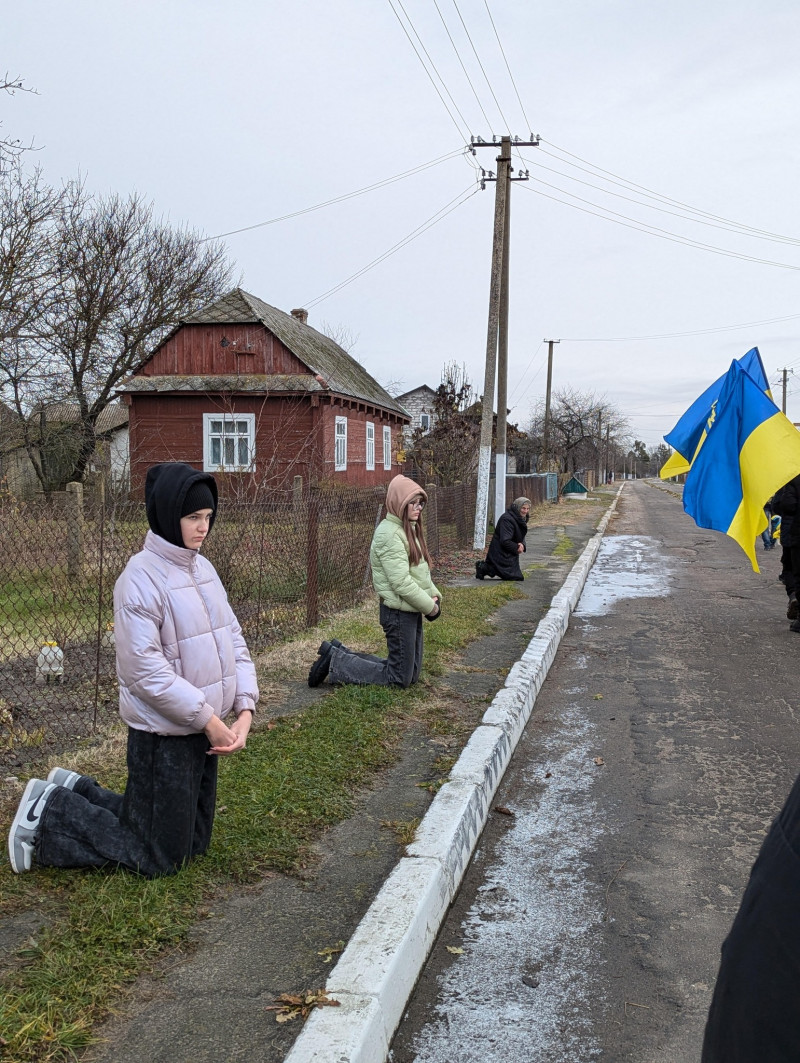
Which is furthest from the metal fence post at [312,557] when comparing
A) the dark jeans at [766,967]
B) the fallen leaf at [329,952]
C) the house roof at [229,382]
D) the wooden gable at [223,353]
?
the wooden gable at [223,353]

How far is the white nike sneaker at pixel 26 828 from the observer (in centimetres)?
364

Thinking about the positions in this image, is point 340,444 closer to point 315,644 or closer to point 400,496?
point 315,644

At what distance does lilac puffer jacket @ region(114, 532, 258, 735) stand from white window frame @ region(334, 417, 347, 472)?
22.0 meters

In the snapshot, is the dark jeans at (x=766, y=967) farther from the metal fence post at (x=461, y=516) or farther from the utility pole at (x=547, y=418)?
the utility pole at (x=547, y=418)

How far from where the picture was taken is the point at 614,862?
4.38 m

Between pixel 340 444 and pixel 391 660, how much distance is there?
20.3 m

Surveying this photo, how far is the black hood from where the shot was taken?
3545mm

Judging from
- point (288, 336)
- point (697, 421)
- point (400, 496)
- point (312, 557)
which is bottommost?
point (312, 557)

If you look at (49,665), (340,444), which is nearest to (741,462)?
(49,665)

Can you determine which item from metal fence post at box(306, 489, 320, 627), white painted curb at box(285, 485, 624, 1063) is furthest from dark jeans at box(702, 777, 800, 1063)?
metal fence post at box(306, 489, 320, 627)

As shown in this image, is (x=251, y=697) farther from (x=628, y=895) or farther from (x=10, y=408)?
(x=10, y=408)

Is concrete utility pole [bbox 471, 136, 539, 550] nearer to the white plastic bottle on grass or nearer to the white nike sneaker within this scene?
the white plastic bottle on grass

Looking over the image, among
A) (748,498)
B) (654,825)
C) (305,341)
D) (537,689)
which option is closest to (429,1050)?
(654,825)

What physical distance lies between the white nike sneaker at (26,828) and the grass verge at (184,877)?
0.07 m
